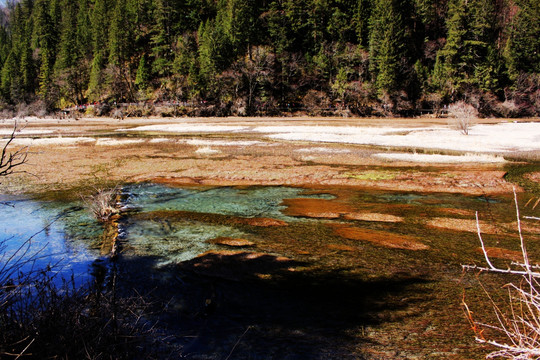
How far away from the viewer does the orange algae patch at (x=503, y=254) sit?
697 cm

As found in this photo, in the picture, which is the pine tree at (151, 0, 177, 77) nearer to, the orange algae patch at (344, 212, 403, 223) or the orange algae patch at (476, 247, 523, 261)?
the orange algae patch at (344, 212, 403, 223)

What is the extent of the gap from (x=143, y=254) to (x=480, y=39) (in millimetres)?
69316

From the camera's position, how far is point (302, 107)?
6488 cm

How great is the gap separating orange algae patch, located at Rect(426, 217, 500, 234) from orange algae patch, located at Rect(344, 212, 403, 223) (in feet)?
2.63

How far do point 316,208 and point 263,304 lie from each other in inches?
216

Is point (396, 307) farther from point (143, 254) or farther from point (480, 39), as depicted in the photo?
point (480, 39)

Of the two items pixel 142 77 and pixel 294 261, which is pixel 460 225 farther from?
pixel 142 77

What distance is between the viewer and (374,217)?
32.0 feet

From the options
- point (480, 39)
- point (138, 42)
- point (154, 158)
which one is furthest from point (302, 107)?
point (154, 158)

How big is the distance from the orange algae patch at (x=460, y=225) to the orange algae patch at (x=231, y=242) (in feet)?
15.0

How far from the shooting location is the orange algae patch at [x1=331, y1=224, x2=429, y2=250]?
775cm

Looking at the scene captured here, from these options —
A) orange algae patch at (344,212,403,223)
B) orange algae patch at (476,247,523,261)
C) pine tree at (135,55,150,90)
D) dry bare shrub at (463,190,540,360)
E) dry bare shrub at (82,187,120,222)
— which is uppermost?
pine tree at (135,55,150,90)

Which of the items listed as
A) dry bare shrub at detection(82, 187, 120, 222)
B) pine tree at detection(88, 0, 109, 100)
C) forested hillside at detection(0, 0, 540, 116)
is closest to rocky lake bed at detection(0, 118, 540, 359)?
dry bare shrub at detection(82, 187, 120, 222)

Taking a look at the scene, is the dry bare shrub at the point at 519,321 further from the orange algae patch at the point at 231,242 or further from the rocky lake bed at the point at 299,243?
the orange algae patch at the point at 231,242
